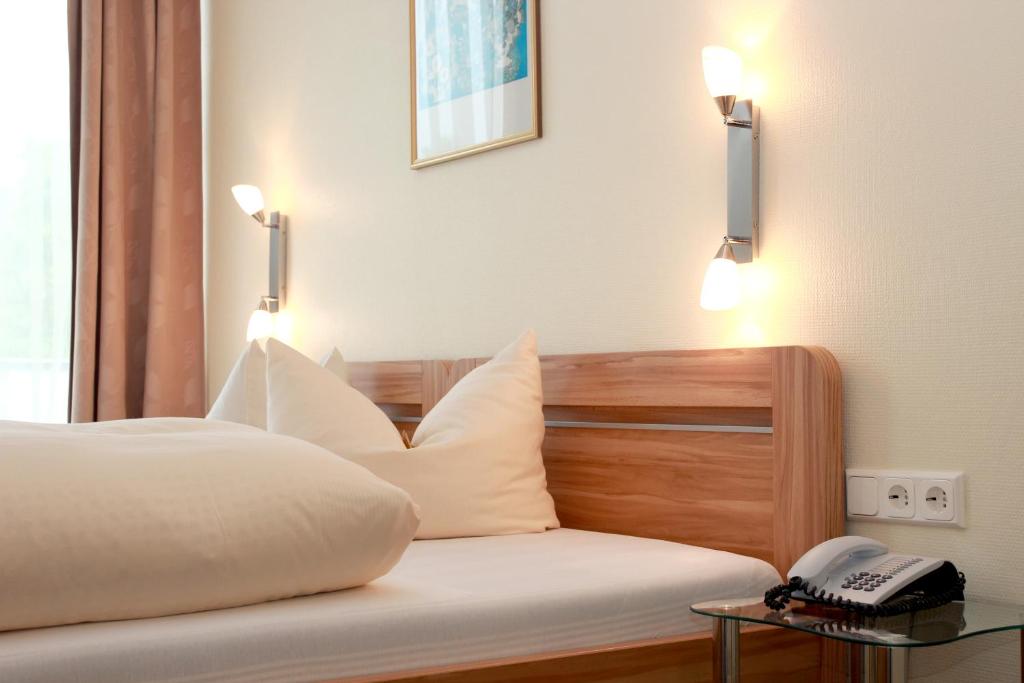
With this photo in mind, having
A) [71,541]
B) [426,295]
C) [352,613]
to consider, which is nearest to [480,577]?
[352,613]

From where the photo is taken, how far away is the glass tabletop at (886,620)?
134 cm

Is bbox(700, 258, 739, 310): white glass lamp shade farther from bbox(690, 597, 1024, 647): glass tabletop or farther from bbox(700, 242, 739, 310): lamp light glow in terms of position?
bbox(690, 597, 1024, 647): glass tabletop


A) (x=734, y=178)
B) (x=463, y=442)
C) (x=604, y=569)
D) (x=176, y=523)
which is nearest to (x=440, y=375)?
(x=463, y=442)

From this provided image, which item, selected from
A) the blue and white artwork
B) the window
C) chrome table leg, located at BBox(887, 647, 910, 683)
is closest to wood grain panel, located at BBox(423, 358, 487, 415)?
the blue and white artwork

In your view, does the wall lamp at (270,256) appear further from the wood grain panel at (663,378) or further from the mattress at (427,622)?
the mattress at (427,622)

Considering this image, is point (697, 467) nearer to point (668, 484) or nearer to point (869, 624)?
point (668, 484)

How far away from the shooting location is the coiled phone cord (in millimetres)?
1468

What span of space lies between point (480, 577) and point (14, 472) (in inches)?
26.5

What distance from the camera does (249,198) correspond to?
11.4 feet

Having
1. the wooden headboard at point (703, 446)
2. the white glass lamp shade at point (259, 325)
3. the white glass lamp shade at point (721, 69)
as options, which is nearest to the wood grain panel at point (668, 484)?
the wooden headboard at point (703, 446)

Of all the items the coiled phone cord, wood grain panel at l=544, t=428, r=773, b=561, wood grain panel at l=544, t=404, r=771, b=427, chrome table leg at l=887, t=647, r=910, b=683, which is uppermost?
Answer: wood grain panel at l=544, t=404, r=771, b=427

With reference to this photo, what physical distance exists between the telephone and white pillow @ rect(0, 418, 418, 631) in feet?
1.77

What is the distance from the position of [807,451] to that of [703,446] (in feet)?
0.80

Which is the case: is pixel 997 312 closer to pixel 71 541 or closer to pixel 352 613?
pixel 352 613
